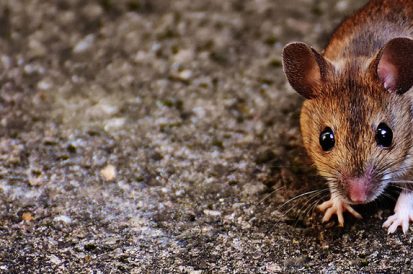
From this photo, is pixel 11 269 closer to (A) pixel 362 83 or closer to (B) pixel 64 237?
(B) pixel 64 237

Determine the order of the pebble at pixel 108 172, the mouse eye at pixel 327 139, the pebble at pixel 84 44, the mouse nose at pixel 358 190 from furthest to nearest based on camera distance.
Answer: the pebble at pixel 84 44, the pebble at pixel 108 172, the mouse eye at pixel 327 139, the mouse nose at pixel 358 190

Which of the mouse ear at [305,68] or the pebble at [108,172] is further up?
the mouse ear at [305,68]

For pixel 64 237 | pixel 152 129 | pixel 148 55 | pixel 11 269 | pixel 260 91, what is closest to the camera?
pixel 11 269

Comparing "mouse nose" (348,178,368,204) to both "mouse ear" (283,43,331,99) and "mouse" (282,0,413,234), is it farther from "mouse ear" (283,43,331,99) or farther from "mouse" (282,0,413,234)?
"mouse ear" (283,43,331,99)

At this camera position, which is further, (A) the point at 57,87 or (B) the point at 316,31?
(B) the point at 316,31

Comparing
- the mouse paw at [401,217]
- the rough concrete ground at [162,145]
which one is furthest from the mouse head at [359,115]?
the rough concrete ground at [162,145]

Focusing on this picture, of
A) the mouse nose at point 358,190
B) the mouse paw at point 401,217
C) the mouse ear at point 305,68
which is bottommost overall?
the mouse paw at point 401,217

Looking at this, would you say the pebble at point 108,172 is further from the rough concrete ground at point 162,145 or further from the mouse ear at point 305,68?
the mouse ear at point 305,68

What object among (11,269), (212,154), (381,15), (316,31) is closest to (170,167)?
(212,154)
